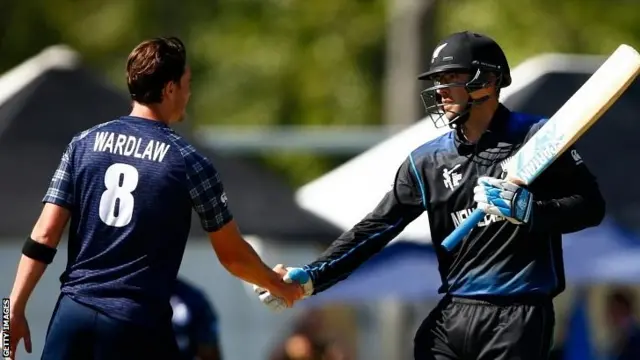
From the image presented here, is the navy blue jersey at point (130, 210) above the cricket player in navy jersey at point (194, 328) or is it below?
above

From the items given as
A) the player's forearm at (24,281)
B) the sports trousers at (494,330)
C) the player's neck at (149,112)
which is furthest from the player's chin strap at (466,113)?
the player's forearm at (24,281)

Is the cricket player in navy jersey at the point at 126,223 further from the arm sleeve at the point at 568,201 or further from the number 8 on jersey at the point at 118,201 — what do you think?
the arm sleeve at the point at 568,201

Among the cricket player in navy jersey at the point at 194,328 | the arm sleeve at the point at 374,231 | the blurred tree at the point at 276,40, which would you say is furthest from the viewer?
the blurred tree at the point at 276,40

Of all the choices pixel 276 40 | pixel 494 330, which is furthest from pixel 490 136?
pixel 276 40

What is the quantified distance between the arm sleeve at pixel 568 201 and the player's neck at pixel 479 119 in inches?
12.8

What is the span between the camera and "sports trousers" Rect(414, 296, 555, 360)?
246 inches

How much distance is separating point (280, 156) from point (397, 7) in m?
3.53

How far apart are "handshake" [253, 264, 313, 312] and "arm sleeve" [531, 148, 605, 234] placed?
3.48 feet

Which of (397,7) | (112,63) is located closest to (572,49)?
(397,7)

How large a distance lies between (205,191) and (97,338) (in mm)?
666

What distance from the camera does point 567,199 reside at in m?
6.22

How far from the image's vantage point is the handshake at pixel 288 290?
21.7 feet

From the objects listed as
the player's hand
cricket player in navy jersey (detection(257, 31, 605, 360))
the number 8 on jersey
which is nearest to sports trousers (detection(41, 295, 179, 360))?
the player's hand

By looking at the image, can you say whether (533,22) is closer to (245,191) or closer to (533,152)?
(245,191)
